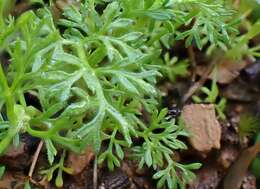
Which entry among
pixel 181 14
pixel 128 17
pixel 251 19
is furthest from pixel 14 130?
pixel 251 19

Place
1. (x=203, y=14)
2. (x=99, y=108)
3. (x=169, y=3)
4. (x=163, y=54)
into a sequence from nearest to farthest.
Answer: (x=99, y=108) < (x=169, y=3) < (x=203, y=14) < (x=163, y=54)

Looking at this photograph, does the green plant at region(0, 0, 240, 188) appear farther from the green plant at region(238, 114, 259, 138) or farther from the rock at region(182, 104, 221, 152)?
the green plant at region(238, 114, 259, 138)

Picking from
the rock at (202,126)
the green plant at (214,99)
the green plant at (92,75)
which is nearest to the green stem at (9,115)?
the green plant at (92,75)

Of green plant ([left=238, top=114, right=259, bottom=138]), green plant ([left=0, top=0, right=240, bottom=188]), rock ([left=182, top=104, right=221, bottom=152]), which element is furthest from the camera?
green plant ([left=238, top=114, right=259, bottom=138])

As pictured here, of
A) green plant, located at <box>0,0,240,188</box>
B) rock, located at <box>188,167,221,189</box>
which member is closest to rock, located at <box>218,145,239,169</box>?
rock, located at <box>188,167,221,189</box>

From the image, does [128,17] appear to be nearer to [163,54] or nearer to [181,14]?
[181,14]

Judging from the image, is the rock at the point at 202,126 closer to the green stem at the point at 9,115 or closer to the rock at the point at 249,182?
the rock at the point at 249,182
